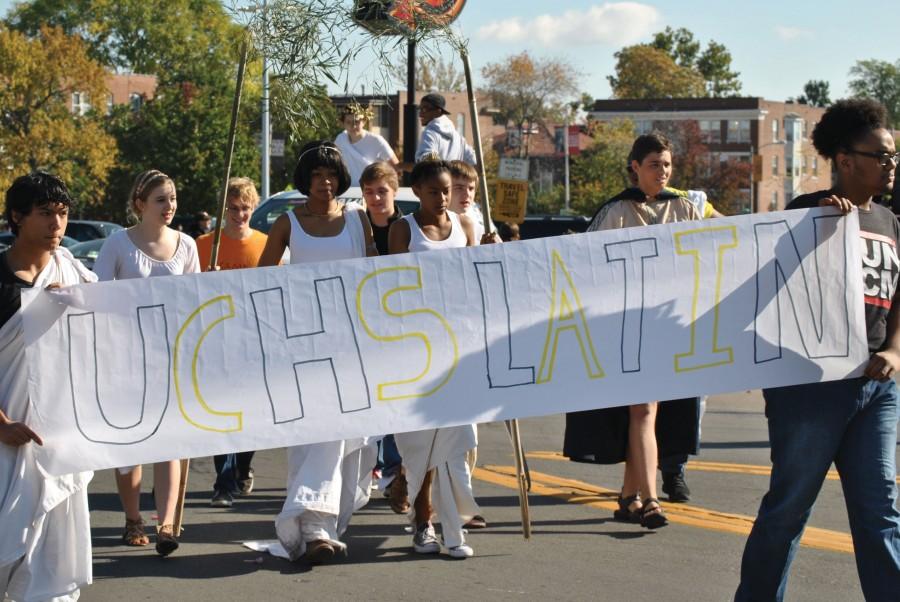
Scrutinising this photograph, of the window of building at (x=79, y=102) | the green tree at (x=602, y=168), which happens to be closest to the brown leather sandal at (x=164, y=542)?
the window of building at (x=79, y=102)

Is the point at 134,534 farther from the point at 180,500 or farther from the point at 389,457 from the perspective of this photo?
the point at 389,457

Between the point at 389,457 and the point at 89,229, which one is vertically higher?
the point at 89,229

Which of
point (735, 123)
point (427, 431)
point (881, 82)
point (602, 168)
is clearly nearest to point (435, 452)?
point (427, 431)

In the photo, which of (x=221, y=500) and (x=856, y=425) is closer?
(x=856, y=425)

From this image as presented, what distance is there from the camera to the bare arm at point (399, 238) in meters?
6.95

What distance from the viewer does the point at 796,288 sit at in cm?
583

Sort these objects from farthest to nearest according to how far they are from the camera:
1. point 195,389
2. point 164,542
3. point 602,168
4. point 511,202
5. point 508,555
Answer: point 602,168 → point 511,202 → point 508,555 → point 164,542 → point 195,389

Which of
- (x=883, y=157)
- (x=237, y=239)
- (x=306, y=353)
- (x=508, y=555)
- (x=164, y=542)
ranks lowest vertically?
(x=508, y=555)

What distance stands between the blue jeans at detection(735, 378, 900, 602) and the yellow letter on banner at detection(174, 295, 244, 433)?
2.23 meters

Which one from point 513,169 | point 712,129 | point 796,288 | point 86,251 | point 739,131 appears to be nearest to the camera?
point 796,288

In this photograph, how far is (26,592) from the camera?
17.2 ft

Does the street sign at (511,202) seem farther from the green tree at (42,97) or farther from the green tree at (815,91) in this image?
the green tree at (815,91)

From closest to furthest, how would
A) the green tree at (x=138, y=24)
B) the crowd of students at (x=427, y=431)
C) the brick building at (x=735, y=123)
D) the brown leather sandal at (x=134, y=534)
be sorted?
the crowd of students at (x=427, y=431) < the brown leather sandal at (x=134, y=534) < the green tree at (x=138, y=24) < the brick building at (x=735, y=123)

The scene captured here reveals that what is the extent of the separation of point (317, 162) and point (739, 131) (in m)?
98.8
